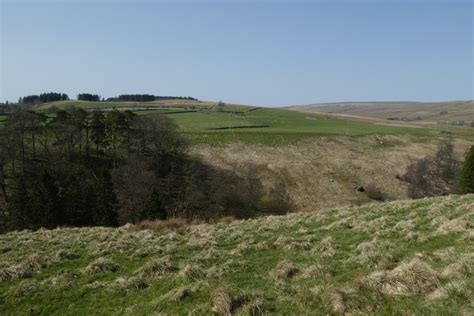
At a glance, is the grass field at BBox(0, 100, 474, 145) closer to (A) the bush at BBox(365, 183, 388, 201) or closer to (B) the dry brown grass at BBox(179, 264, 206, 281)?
(A) the bush at BBox(365, 183, 388, 201)

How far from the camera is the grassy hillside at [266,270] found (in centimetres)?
838

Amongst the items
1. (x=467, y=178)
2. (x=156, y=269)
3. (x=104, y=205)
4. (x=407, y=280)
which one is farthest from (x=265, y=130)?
(x=407, y=280)

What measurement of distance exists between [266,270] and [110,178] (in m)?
43.1

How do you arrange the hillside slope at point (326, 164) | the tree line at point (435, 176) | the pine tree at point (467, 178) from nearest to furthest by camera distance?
the pine tree at point (467, 178) → the hillside slope at point (326, 164) → the tree line at point (435, 176)

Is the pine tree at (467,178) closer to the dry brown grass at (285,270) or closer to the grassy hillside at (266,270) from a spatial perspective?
the grassy hillside at (266,270)

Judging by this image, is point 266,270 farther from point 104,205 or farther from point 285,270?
point 104,205

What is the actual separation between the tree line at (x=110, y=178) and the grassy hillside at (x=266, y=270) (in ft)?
93.4

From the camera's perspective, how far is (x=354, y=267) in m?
10.7

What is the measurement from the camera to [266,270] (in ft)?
38.0

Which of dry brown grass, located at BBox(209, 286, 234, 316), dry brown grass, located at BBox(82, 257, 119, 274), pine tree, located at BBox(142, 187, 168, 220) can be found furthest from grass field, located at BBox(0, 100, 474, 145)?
dry brown grass, located at BBox(209, 286, 234, 316)

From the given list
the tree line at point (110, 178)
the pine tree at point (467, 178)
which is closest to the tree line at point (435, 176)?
the pine tree at point (467, 178)

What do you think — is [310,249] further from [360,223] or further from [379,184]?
[379,184]

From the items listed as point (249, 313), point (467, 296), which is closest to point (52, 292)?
point (249, 313)

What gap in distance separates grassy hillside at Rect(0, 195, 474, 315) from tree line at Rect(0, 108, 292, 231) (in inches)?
1121
